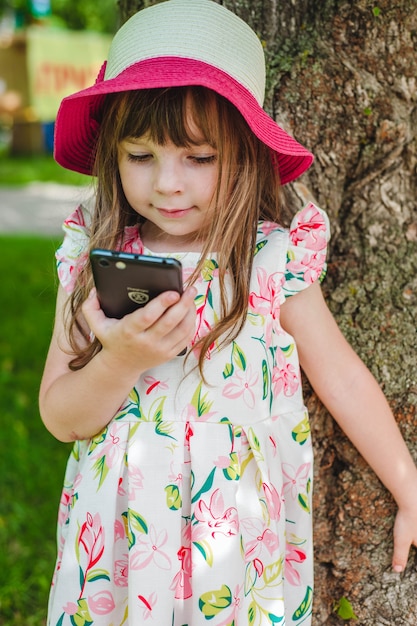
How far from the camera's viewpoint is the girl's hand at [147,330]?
157 centimetres

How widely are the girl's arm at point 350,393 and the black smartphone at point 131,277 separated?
0.46 metres

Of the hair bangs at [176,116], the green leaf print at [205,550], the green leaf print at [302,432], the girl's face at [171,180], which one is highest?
the hair bangs at [176,116]

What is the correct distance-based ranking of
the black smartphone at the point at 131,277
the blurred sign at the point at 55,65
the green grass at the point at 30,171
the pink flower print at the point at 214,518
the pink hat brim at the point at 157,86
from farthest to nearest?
1. the blurred sign at the point at 55,65
2. the green grass at the point at 30,171
3. the pink flower print at the point at 214,518
4. the pink hat brim at the point at 157,86
5. the black smartphone at the point at 131,277

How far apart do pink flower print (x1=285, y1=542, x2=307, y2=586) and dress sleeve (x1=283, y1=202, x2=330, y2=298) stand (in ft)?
2.26

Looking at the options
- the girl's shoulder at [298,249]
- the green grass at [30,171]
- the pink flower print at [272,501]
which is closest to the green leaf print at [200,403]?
the pink flower print at [272,501]

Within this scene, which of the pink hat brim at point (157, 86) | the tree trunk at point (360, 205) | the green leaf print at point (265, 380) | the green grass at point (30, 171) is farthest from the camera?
the green grass at point (30, 171)

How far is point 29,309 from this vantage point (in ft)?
19.3

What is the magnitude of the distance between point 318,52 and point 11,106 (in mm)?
17737

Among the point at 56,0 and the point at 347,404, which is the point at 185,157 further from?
the point at 56,0

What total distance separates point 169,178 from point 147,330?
1.17 feet

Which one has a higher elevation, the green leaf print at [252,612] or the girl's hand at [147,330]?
the girl's hand at [147,330]

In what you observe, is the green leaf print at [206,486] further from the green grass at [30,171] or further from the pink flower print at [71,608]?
the green grass at [30,171]

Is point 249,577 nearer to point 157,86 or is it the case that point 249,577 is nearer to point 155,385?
point 155,385

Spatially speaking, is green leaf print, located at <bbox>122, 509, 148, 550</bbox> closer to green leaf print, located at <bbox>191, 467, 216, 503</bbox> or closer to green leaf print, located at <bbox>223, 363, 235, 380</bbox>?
green leaf print, located at <bbox>191, 467, 216, 503</bbox>
